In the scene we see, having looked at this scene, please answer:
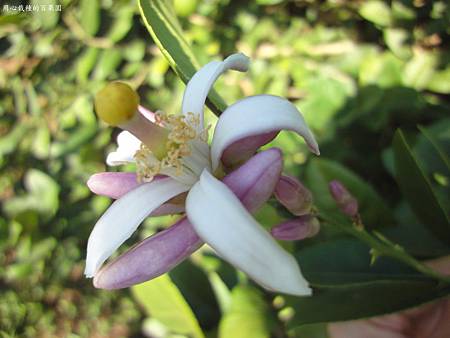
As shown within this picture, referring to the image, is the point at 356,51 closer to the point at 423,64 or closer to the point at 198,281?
the point at 423,64

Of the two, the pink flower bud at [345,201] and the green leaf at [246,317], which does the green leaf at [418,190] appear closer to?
the pink flower bud at [345,201]

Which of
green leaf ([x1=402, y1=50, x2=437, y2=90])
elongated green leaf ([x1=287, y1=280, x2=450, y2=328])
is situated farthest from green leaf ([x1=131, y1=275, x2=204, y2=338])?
green leaf ([x1=402, y1=50, x2=437, y2=90])

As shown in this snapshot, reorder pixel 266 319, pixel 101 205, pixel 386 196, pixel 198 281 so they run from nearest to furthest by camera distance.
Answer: pixel 266 319 < pixel 198 281 < pixel 386 196 < pixel 101 205

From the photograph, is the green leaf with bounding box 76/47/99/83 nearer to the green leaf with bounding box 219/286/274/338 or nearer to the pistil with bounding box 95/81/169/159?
the green leaf with bounding box 219/286/274/338

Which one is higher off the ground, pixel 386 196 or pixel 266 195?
pixel 266 195

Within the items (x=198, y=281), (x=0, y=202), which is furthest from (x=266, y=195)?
(x=0, y=202)

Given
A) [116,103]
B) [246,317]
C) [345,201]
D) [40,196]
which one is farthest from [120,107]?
[40,196]

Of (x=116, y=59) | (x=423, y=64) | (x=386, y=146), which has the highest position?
(x=116, y=59)

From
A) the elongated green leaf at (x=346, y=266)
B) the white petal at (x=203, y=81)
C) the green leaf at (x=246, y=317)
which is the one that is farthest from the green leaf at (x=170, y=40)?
the green leaf at (x=246, y=317)
